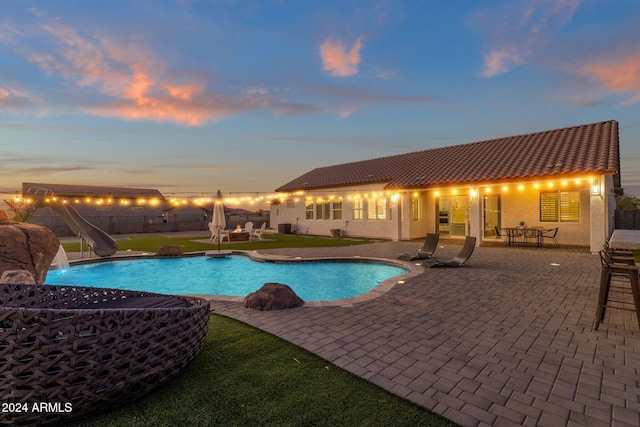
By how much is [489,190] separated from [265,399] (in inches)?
604

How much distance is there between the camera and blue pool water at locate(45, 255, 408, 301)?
8.88 meters

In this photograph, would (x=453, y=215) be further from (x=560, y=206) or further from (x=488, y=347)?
(x=488, y=347)

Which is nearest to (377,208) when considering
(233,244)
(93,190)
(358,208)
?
(358,208)

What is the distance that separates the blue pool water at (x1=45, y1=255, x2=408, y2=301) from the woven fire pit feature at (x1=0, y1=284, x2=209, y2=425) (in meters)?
5.58

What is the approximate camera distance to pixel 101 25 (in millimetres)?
9812

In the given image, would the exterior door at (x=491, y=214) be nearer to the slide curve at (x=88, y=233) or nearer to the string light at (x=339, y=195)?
the string light at (x=339, y=195)

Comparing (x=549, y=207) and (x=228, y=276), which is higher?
(x=549, y=207)

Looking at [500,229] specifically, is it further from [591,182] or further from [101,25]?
[101,25]

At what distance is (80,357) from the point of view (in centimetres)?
211

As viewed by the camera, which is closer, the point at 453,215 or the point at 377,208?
the point at 453,215

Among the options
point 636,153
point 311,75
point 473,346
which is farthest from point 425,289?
point 636,153

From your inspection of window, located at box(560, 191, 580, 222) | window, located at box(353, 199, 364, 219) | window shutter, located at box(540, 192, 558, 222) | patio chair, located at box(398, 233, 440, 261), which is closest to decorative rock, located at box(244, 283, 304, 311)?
patio chair, located at box(398, 233, 440, 261)

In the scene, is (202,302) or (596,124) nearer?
(202,302)

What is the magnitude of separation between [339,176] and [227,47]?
42.4 ft
